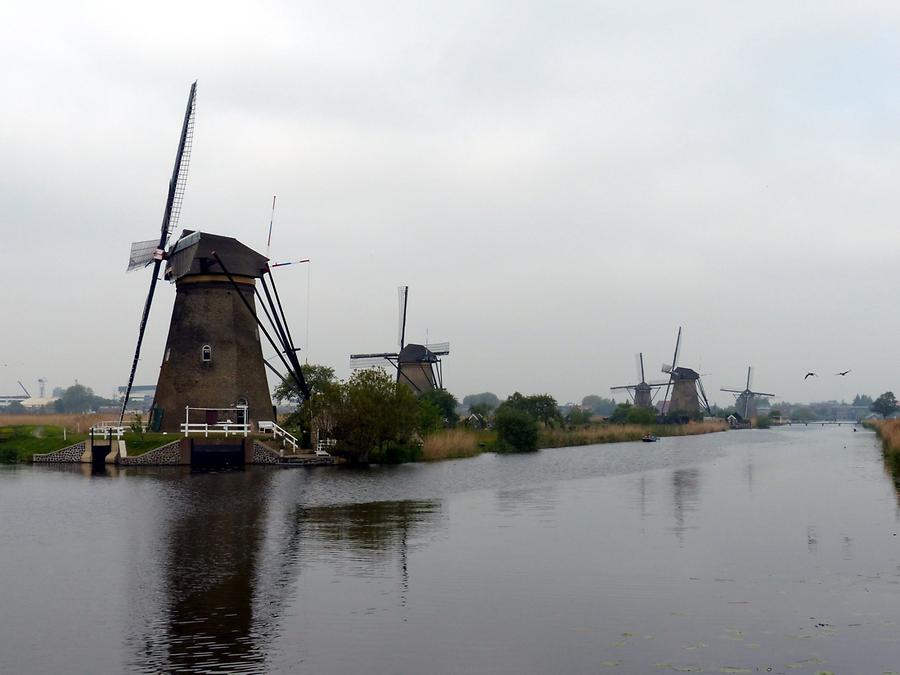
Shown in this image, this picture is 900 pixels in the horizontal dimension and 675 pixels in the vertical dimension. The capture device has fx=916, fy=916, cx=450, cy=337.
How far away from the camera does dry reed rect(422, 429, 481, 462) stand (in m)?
50.3

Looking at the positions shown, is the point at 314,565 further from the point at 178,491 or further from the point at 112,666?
the point at 178,491

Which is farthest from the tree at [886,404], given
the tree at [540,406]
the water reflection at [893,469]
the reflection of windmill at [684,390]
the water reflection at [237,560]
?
the water reflection at [237,560]

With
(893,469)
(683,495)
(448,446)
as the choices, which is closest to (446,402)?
(448,446)

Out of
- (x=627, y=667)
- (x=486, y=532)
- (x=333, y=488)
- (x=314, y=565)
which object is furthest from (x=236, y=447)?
(x=627, y=667)

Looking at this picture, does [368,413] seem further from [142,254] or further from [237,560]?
[237,560]

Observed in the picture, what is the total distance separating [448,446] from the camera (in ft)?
171

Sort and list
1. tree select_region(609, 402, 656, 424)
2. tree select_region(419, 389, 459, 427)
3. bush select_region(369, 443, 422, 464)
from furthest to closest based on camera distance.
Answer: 1. tree select_region(609, 402, 656, 424)
2. tree select_region(419, 389, 459, 427)
3. bush select_region(369, 443, 422, 464)

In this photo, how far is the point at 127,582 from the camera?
15.2 m

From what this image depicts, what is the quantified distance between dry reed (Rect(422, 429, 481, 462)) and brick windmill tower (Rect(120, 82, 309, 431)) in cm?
899

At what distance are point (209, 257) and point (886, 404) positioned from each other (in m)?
139

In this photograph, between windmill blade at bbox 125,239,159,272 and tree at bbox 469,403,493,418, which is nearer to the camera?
windmill blade at bbox 125,239,159,272

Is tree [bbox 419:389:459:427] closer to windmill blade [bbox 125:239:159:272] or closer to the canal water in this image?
windmill blade [bbox 125:239:159:272]

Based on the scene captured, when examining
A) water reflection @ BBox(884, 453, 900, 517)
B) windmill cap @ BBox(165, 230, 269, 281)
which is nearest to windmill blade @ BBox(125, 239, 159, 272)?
windmill cap @ BBox(165, 230, 269, 281)

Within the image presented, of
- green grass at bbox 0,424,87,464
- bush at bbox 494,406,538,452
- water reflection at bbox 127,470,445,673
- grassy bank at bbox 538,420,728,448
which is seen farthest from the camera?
grassy bank at bbox 538,420,728,448
